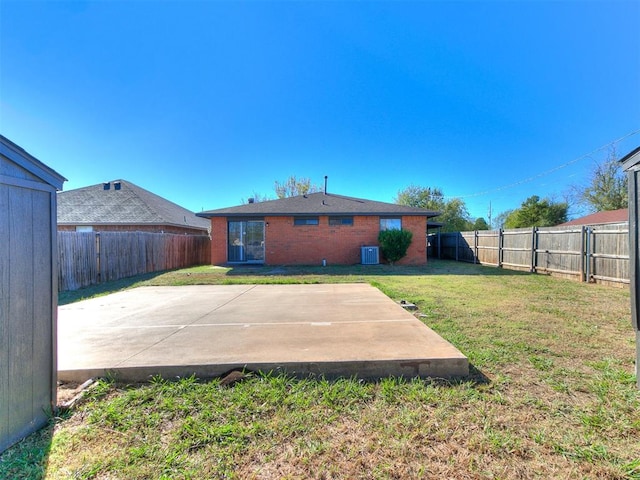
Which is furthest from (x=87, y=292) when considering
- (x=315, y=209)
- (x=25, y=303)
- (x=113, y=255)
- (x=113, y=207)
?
(x=113, y=207)

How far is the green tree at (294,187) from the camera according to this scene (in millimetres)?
33750

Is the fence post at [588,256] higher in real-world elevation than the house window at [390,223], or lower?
lower

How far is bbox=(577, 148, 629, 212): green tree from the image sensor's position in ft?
78.2

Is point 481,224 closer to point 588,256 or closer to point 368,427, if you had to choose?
point 588,256

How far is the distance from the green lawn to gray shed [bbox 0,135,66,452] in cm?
23

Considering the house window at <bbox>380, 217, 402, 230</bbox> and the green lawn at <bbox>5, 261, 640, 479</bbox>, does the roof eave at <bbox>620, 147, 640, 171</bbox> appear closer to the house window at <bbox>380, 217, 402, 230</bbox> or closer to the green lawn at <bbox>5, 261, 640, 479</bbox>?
the green lawn at <bbox>5, 261, 640, 479</bbox>

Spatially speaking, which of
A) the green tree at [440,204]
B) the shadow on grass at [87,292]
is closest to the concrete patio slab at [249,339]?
the shadow on grass at [87,292]

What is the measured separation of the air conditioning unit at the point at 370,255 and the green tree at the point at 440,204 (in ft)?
76.8

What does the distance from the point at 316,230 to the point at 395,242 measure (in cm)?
402

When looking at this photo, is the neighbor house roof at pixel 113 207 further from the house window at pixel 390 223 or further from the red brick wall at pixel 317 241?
the house window at pixel 390 223

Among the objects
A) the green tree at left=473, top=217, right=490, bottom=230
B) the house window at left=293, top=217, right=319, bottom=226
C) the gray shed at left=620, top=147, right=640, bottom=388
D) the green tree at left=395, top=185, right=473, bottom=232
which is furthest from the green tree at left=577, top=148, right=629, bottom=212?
the gray shed at left=620, top=147, right=640, bottom=388

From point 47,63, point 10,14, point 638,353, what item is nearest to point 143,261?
point 47,63

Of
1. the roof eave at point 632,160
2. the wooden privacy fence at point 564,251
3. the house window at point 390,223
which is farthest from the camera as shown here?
the house window at point 390,223

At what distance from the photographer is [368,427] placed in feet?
6.76
